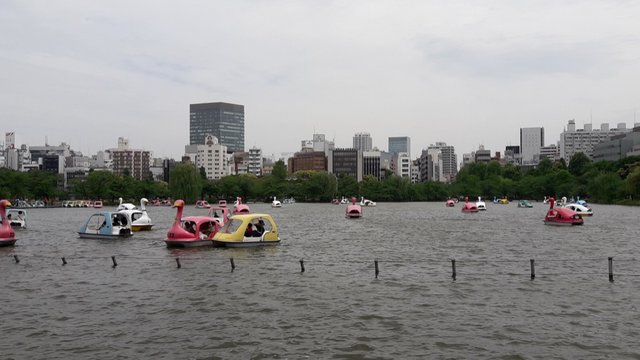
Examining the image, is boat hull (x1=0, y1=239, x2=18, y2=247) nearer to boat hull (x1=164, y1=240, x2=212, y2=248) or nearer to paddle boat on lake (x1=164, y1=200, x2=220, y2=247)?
paddle boat on lake (x1=164, y1=200, x2=220, y2=247)

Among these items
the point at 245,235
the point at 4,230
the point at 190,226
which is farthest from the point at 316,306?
the point at 4,230

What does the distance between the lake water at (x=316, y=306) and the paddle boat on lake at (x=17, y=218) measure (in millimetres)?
35418

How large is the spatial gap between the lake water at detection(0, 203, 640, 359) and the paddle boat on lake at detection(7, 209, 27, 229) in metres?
35.4

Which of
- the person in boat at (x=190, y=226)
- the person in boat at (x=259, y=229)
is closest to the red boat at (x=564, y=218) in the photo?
the person in boat at (x=259, y=229)

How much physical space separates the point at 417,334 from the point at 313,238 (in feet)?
115

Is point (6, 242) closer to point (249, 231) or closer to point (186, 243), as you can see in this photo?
point (186, 243)

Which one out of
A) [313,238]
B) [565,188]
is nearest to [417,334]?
[313,238]

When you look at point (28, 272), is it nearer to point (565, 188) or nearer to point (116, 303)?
point (116, 303)

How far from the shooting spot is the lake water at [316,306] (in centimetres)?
1714

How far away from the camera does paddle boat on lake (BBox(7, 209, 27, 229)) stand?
7006 cm

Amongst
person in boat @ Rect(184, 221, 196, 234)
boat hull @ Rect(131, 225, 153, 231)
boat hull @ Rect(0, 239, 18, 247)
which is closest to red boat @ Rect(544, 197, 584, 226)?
person in boat @ Rect(184, 221, 196, 234)

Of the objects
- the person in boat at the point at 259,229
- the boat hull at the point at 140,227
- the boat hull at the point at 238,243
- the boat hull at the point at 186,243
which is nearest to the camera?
the boat hull at the point at 238,243

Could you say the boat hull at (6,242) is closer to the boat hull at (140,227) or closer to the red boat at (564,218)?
the boat hull at (140,227)

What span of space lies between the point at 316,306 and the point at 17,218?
62105 millimetres
